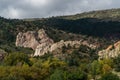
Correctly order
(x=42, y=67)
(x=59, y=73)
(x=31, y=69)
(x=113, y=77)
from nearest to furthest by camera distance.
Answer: (x=113, y=77), (x=59, y=73), (x=31, y=69), (x=42, y=67)

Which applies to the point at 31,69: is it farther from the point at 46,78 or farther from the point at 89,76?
the point at 89,76

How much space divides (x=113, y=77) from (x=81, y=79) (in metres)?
21.1

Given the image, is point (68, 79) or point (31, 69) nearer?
point (68, 79)

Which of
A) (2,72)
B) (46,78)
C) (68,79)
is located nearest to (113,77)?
(68,79)

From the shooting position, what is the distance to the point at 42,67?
200 metres

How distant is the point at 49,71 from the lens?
643ft

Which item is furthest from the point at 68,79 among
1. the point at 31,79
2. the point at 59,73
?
the point at 31,79

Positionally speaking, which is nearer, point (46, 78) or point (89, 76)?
point (46, 78)

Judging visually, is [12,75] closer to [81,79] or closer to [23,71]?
[23,71]

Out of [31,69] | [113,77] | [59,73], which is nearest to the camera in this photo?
[113,77]

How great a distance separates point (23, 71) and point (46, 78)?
10.5 metres

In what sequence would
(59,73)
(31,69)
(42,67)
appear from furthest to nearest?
1. (42,67)
2. (31,69)
3. (59,73)

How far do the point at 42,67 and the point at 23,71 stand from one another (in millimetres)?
19591

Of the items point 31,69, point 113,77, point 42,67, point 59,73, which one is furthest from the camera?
point 42,67
